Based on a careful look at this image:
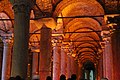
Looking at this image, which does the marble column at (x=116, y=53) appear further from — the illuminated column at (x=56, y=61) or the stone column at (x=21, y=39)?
the stone column at (x=21, y=39)

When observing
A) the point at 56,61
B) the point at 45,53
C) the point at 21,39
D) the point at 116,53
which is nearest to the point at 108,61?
the point at 56,61

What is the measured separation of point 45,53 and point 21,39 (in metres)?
3.69

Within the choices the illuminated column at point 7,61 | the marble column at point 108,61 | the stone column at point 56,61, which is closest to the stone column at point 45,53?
the stone column at point 56,61

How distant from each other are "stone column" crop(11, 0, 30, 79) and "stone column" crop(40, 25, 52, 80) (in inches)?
127

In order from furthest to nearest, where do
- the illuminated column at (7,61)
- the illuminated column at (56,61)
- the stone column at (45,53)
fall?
1. the illuminated column at (7,61)
2. the illuminated column at (56,61)
3. the stone column at (45,53)

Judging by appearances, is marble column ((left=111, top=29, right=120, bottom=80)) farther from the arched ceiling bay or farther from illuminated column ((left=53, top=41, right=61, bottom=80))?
illuminated column ((left=53, top=41, right=61, bottom=80))

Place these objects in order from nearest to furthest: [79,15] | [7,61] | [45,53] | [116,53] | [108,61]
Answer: [116,53] → [45,53] → [108,61] → [7,61] → [79,15]

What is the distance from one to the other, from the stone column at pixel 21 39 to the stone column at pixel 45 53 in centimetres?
322

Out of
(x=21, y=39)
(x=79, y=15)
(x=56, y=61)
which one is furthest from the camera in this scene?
(x=79, y=15)

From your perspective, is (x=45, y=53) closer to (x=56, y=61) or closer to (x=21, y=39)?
(x=21, y=39)

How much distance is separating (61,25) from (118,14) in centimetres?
498

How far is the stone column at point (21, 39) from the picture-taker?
9023mm

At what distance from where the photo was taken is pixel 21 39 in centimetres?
922

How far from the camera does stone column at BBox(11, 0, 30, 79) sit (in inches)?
355
